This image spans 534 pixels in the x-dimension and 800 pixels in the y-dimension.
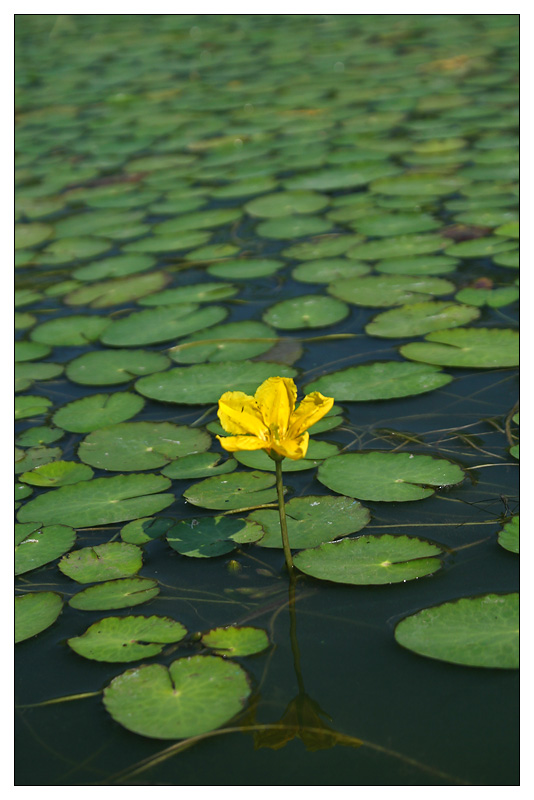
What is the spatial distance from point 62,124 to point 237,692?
4849mm

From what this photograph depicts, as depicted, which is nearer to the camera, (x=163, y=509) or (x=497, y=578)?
(x=497, y=578)

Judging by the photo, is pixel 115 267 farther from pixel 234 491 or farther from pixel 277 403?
pixel 277 403

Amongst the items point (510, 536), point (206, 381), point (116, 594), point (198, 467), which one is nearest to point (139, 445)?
point (198, 467)

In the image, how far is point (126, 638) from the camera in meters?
1.44

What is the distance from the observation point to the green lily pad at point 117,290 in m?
2.97

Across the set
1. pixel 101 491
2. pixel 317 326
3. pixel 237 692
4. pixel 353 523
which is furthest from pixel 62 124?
pixel 237 692

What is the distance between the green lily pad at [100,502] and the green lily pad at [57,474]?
0.05 meters

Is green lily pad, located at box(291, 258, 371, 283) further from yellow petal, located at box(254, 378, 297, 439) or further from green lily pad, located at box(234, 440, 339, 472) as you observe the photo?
yellow petal, located at box(254, 378, 297, 439)

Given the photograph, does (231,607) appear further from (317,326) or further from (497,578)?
(317,326)

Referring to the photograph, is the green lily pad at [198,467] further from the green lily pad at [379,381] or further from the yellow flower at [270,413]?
the yellow flower at [270,413]

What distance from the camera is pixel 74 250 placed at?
3473mm

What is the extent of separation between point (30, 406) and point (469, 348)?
51.7 inches

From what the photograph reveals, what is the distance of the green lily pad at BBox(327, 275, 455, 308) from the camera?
2654 millimetres

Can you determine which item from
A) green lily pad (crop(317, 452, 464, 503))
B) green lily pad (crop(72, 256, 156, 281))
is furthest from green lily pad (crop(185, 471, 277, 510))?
green lily pad (crop(72, 256, 156, 281))
